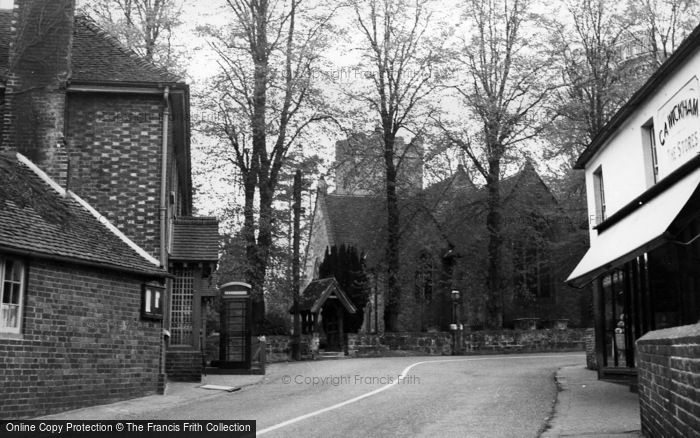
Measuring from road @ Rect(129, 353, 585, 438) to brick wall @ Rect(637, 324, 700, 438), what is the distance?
98.8 inches

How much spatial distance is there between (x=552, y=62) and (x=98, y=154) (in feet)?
75.1

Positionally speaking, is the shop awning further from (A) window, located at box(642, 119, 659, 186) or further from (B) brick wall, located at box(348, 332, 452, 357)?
(B) brick wall, located at box(348, 332, 452, 357)

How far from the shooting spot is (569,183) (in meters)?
32.4

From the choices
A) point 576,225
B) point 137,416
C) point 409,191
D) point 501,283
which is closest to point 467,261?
point 501,283

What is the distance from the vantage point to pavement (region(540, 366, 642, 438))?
9.24 m

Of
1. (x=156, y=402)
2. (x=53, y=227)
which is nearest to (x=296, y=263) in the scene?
(x=156, y=402)

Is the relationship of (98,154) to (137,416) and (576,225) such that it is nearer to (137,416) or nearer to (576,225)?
(137,416)

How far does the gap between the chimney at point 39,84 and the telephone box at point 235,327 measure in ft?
24.8

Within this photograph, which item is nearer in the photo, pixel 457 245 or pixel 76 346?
pixel 76 346

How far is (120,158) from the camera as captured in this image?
56.7 feet

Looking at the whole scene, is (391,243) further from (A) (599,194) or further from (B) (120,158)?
(B) (120,158)

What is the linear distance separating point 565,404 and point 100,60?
13595 mm

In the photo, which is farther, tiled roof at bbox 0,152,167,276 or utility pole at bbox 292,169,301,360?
utility pole at bbox 292,169,301,360

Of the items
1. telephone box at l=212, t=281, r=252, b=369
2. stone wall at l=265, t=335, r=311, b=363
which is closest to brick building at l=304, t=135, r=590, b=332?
stone wall at l=265, t=335, r=311, b=363
